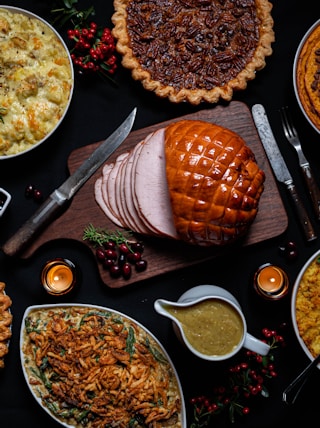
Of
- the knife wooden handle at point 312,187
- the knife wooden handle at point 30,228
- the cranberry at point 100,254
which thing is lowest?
the knife wooden handle at point 312,187

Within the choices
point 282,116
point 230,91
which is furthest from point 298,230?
point 230,91

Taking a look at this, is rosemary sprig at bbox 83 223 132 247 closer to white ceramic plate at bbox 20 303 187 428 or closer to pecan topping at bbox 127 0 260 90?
white ceramic plate at bbox 20 303 187 428

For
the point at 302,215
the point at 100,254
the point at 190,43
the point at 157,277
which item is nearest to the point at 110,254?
the point at 100,254

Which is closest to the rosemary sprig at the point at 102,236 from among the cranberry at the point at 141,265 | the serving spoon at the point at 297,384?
the cranberry at the point at 141,265

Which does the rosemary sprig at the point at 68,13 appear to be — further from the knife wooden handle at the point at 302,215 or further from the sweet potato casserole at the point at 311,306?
the sweet potato casserole at the point at 311,306

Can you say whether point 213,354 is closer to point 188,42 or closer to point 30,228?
point 30,228
